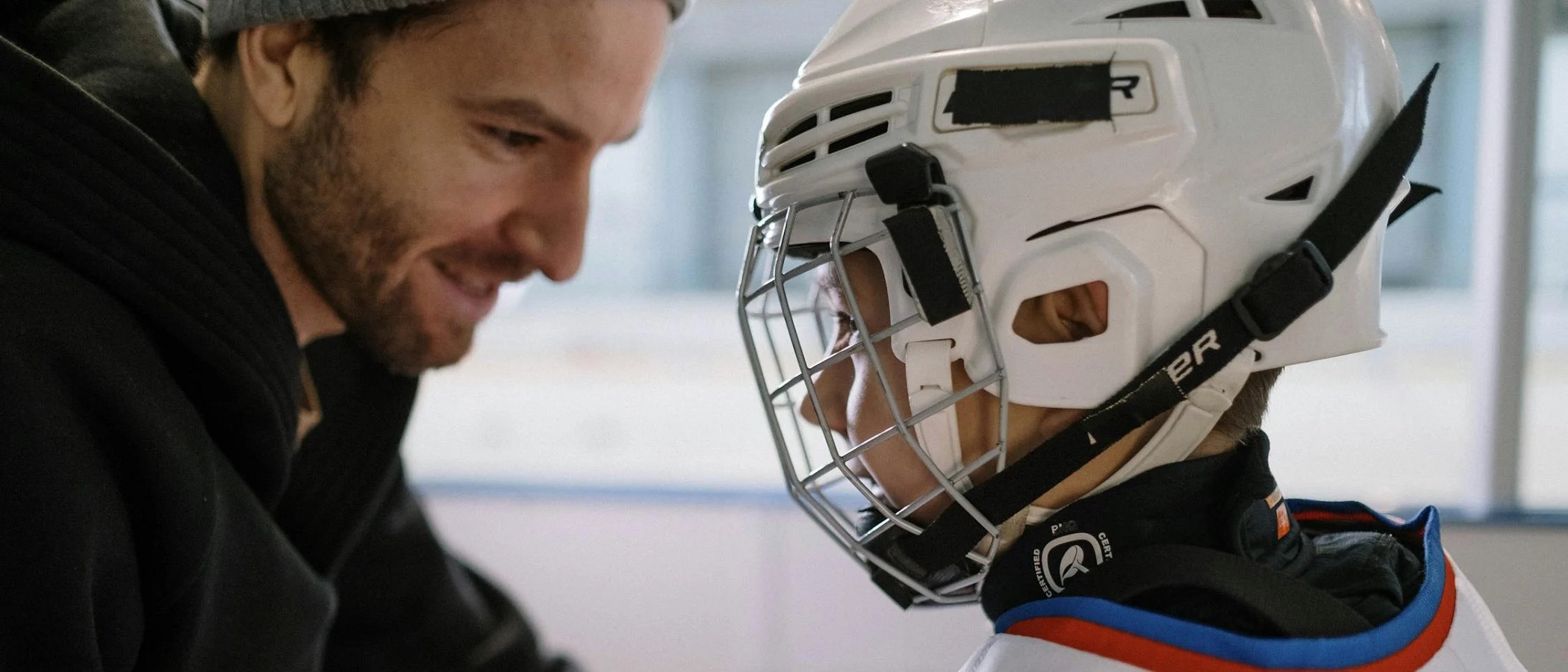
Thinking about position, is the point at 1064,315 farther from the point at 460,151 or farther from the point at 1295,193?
the point at 460,151

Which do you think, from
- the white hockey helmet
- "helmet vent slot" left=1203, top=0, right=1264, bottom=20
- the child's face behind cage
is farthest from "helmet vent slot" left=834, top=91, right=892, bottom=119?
"helmet vent slot" left=1203, top=0, right=1264, bottom=20

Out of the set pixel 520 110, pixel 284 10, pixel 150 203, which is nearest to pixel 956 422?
pixel 520 110

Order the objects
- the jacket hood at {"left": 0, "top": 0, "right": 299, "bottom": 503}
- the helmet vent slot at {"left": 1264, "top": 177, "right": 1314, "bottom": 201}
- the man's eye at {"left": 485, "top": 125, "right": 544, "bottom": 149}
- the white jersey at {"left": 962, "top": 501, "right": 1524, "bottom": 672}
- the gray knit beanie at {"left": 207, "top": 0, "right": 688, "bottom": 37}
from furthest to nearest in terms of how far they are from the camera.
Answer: the man's eye at {"left": 485, "top": 125, "right": 544, "bottom": 149} → the gray knit beanie at {"left": 207, "top": 0, "right": 688, "bottom": 37} → the jacket hood at {"left": 0, "top": 0, "right": 299, "bottom": 503} → the helmet vent slot at {"left": 1264, "top": 177, "right": 1314, "bottom": 201} → the white jersey at {"left": 962, "top": 501, "right": 1524, "bottom": 672}

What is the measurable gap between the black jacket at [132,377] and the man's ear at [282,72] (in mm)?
80

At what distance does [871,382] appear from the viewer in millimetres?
995

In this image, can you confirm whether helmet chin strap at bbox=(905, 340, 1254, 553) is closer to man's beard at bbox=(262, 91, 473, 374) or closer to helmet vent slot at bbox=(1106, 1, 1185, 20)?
helmet vent slot at bbox=(1106, 1, 1185, 20)

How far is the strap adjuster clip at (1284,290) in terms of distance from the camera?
853 mm

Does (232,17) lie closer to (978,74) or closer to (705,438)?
(978,74)

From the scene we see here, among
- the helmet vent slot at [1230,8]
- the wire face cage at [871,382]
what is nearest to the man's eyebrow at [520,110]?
the wire face cage at [871,382]

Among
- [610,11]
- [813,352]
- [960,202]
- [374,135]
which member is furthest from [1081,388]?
[813,352]

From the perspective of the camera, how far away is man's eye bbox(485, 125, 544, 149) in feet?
4.66

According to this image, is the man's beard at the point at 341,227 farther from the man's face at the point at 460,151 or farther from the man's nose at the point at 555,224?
the man's nose at the point at 555,224

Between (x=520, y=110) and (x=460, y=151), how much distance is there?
0.34 feet

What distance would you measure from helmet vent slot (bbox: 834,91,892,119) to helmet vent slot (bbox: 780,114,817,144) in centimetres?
2
